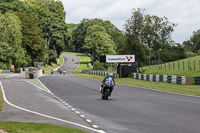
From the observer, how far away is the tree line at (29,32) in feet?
259

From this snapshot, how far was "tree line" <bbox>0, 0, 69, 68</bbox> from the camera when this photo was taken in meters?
78.9

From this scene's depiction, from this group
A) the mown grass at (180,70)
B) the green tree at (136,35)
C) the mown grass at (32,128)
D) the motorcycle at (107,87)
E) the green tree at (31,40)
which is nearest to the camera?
the mown grass at (32,128)

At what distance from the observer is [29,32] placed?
92.5 metres

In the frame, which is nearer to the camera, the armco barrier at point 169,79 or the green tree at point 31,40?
the armco barrier at point 169,79

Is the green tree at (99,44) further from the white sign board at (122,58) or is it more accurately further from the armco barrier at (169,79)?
the armco barrier at (169,79)

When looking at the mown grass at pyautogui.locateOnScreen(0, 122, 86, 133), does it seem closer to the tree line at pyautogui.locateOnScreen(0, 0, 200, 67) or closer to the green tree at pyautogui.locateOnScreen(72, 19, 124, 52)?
the tree line at pyautogui.locateOnScreen(0, 0, 200, 67)

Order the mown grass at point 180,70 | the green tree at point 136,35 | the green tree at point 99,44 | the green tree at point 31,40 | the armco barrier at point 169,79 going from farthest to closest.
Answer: the green tree at point 99,44, the green tree at point 31,40, the green tree at point 136,35, the mown grass at point 180,70, the armco barrier at point 169,79

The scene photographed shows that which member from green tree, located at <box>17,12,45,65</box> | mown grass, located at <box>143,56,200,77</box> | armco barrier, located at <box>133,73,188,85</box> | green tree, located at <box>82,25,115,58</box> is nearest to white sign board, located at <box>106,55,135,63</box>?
mown grass, located at <box>143,56,200,77</box>

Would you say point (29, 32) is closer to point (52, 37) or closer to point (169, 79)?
point (52, 37)

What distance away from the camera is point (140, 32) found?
7938 centimetres

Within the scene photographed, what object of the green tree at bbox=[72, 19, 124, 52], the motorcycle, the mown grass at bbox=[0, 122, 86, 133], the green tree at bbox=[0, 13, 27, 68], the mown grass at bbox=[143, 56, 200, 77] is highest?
the green tree at bbox=[72, 19, 124, 52]

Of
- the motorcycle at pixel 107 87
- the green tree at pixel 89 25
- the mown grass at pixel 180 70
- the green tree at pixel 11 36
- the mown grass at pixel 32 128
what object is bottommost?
the mown grass at pixel 32 128

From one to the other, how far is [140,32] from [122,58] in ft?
80.6

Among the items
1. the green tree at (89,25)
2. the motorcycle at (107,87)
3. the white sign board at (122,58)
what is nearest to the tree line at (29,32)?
the green tree at (89,25)
